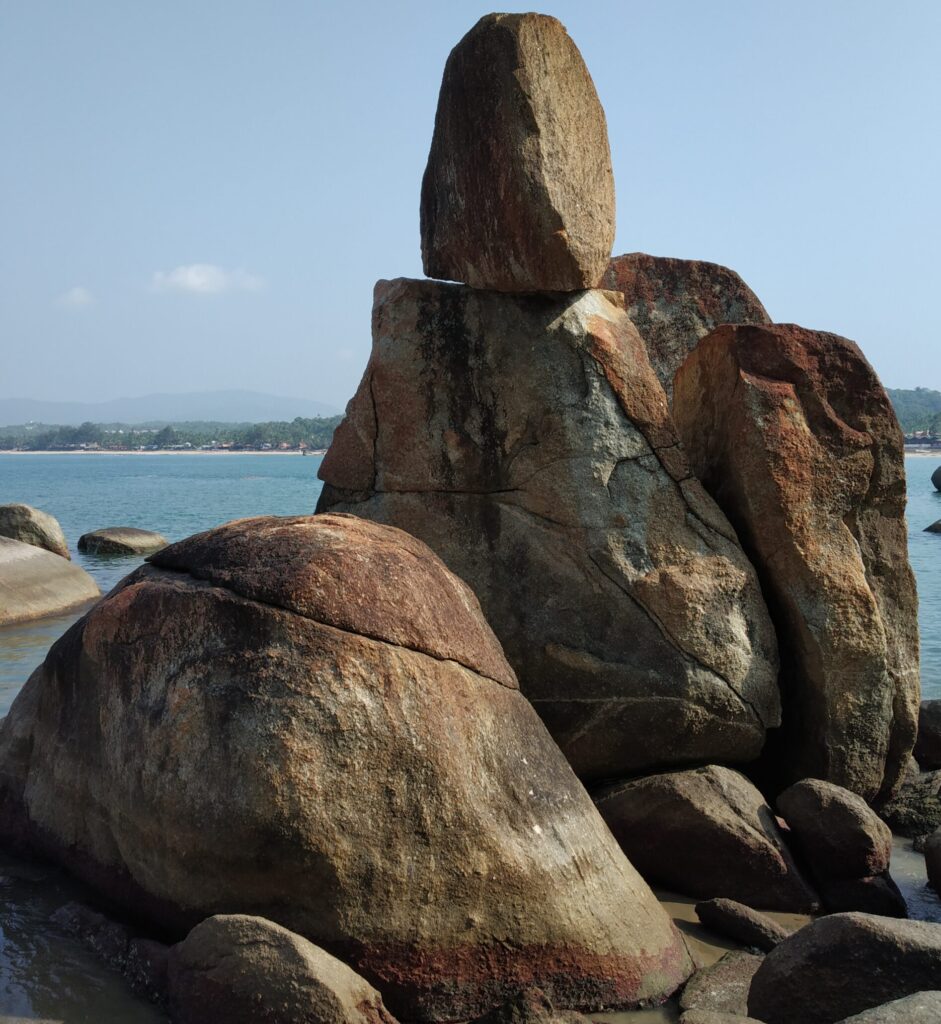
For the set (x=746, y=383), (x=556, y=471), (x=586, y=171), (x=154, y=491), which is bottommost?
(x=154, y=491)

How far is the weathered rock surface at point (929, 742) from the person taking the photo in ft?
28.8

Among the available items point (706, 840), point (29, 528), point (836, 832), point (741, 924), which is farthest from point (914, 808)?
point (29, 528)

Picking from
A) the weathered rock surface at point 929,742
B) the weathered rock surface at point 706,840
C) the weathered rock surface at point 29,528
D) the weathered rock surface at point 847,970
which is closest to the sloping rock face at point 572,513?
the weathered rock surface at point 706,840

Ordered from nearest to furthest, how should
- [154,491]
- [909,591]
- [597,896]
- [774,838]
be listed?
[597,896], [774,838], [909,591], [154,491]

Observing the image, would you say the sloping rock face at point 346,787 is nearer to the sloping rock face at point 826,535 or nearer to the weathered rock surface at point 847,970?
the weathered rock surface at point 847,970

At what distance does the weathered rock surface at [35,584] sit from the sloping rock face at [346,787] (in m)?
11.7

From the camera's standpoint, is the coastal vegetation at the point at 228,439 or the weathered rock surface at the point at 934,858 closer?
the weathered rock surface at the point at 934,858

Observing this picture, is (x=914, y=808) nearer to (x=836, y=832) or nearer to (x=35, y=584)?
(x=836, y=832)

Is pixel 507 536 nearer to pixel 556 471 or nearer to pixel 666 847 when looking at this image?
pixel 556 471

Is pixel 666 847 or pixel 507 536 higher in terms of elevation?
pixel 507 536

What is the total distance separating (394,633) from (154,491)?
63.6 metres

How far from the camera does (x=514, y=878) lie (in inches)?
187

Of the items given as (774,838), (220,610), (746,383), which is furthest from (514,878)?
(746,383)

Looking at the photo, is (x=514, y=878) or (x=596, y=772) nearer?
(x=514, y=878)
